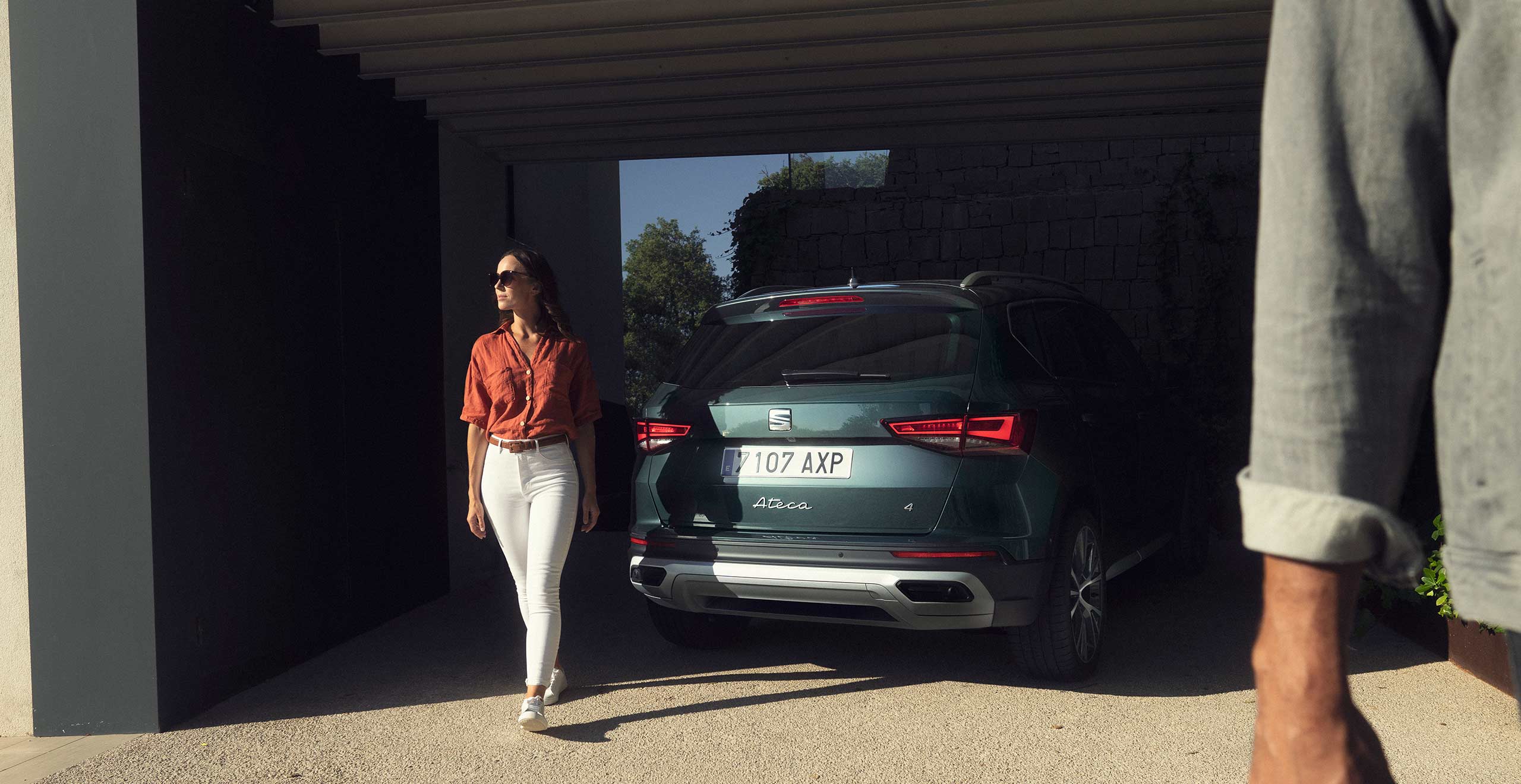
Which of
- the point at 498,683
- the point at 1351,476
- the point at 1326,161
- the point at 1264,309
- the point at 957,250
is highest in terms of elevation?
the point at 957,250

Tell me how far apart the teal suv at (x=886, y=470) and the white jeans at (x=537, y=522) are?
0.47 meters

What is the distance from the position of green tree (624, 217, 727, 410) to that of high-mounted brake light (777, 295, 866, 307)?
30.1 m

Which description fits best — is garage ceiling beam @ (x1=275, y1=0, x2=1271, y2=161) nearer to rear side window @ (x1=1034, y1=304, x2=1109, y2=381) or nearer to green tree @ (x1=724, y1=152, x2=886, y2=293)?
rear side window @ (x1=1034, y1=304, x2=1109, y2=381)

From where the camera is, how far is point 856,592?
15.2 ft

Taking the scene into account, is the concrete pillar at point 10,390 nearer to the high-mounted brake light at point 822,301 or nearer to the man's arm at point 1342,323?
the high-mounted brake light at point 822,301

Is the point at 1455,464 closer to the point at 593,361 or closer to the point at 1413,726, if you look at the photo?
the point at 1413,726

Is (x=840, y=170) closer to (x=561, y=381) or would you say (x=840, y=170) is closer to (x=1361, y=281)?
(x=561, y=381)

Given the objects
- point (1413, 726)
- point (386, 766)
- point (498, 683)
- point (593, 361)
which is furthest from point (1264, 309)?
point (593, 361)

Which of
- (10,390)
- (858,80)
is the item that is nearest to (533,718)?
(10,390)

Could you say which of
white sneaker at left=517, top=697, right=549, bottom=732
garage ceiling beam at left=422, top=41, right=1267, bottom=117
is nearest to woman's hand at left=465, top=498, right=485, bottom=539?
white sneaker at left=517, top=697, right=549, bottom=732

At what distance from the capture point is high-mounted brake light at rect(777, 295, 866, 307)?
5031 millimetres

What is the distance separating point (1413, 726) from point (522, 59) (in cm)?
547

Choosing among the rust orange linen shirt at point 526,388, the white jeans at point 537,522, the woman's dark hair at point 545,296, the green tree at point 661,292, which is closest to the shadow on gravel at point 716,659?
the white jeans at point 537,522

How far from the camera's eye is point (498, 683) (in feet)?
17.8
